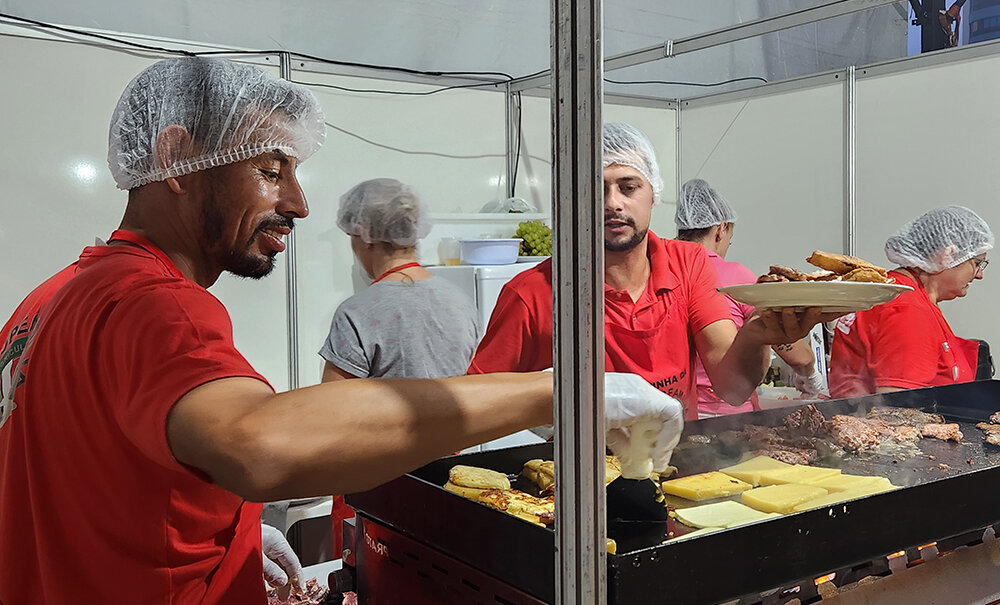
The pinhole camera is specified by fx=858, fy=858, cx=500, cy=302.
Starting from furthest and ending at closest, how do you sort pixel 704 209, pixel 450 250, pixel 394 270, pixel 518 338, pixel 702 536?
pixel 450 250 < pixel 704 209 < pixel 394 270 < pixel 518 338 < pixel 702 536

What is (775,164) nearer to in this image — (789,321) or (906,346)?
(906,346)

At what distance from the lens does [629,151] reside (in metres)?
2.06

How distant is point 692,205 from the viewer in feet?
10.9

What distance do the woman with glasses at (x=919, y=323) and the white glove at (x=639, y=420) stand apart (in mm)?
1632

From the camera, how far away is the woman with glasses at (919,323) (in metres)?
2.55

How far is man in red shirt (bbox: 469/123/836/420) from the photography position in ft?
6.28

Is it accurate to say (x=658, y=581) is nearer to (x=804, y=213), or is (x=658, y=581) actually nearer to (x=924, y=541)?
(x=924, y=541)

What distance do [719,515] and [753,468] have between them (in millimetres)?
281

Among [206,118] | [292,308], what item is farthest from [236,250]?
[292,308]

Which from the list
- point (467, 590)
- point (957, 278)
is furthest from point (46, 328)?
point (957, 278)

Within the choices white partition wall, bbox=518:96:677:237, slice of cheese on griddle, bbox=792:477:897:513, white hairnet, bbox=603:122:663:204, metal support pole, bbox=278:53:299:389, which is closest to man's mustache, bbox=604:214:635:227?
white hairnet, bbox=603:122:663:204

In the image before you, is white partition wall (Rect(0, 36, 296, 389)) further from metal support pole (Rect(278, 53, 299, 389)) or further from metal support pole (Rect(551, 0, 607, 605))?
metal support pole (Rect(551, 0, 607, 605))

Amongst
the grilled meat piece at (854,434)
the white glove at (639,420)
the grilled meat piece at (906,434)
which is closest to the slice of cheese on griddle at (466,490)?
the white glove at (639,420)

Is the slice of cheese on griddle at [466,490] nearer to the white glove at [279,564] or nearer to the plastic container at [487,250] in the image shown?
the white glove at [279,564]
